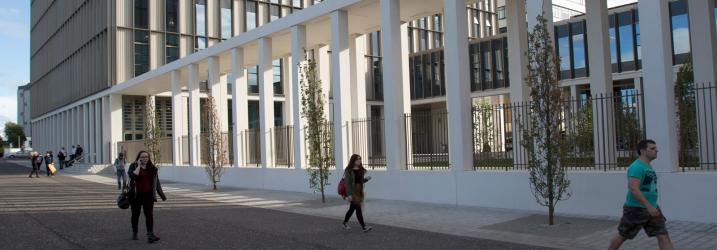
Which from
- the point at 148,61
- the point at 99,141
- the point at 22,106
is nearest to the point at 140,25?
the point at 148,61

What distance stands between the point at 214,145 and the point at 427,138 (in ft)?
30.8

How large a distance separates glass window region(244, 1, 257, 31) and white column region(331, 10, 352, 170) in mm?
26113

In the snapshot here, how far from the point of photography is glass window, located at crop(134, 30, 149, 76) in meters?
38.4

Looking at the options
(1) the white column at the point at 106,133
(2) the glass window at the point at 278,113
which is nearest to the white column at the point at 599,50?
(2) the glass window at the point at 278,113

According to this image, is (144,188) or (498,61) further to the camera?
(498,61)

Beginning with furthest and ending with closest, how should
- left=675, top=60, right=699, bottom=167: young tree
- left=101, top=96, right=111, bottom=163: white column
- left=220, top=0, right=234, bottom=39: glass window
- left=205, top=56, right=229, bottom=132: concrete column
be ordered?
left=220, top=0, right=234, bottom=39: glass window
left=101, top=96, right=111, bottom=163: white column
left=205, top=56, right=229, bottom=132: concrete column
left=675, top=60, right=699, bottom=167: young tree

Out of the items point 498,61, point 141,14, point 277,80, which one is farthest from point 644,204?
point 141,14

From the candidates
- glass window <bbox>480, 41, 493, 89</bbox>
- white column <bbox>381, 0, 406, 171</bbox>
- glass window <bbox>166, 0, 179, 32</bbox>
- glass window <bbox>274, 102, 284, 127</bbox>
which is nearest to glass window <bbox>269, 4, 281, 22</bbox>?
glass window <bbox>274, 102, 284, 127</bbox>

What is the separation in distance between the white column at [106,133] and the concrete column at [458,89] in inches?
1154

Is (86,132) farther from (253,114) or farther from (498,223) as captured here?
(498,223)

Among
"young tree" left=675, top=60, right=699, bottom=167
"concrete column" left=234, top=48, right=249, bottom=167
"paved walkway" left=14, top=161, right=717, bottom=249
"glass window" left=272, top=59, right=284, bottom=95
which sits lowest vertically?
"paved walkway" left=14, top=161, right=717, bottom=249

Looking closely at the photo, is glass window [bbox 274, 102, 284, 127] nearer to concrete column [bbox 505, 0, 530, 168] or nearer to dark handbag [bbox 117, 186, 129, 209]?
concrete column [bbox 505, 0, 530, 168]

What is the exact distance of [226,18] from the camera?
137ft

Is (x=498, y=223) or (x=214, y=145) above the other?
(x=214, y=145)
